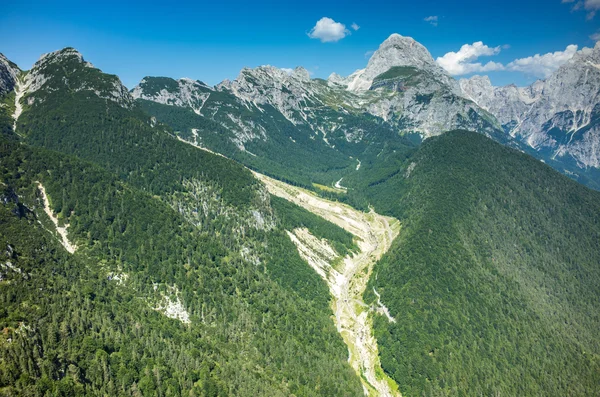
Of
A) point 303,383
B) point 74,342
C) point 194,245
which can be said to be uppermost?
point 194,245

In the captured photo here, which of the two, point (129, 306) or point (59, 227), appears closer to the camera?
point (129, 306)

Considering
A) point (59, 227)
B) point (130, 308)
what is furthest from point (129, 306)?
point (59, 227)

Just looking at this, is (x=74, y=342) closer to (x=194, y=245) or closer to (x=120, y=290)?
(x=120, y=290)

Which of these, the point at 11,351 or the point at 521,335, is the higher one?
the point at 521,335

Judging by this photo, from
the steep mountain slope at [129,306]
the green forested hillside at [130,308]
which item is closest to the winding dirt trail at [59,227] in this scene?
the steep mountain slope at [129,306]

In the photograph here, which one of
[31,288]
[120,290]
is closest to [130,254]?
[120,290]

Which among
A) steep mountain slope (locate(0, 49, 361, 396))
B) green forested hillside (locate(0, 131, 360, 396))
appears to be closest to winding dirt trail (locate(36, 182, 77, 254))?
steep mountain slope (locate(0, 49, 361, 396))

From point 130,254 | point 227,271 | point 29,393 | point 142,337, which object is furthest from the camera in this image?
point 227,271

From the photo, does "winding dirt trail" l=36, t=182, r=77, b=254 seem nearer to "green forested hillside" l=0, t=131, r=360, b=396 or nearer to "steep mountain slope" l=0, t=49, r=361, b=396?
"steep mountain slope" l=0, t=49, r=361, b=396

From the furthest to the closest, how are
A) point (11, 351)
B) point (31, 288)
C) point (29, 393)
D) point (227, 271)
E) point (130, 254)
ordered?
point (227, 271), point (130, 254), point (31, 288), point (11, 351), point (29, 393)

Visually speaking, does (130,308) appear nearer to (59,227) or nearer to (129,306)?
(129,306)

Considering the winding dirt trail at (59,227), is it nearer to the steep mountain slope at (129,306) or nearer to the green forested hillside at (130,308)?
the steep mountain slope at (129,306)
